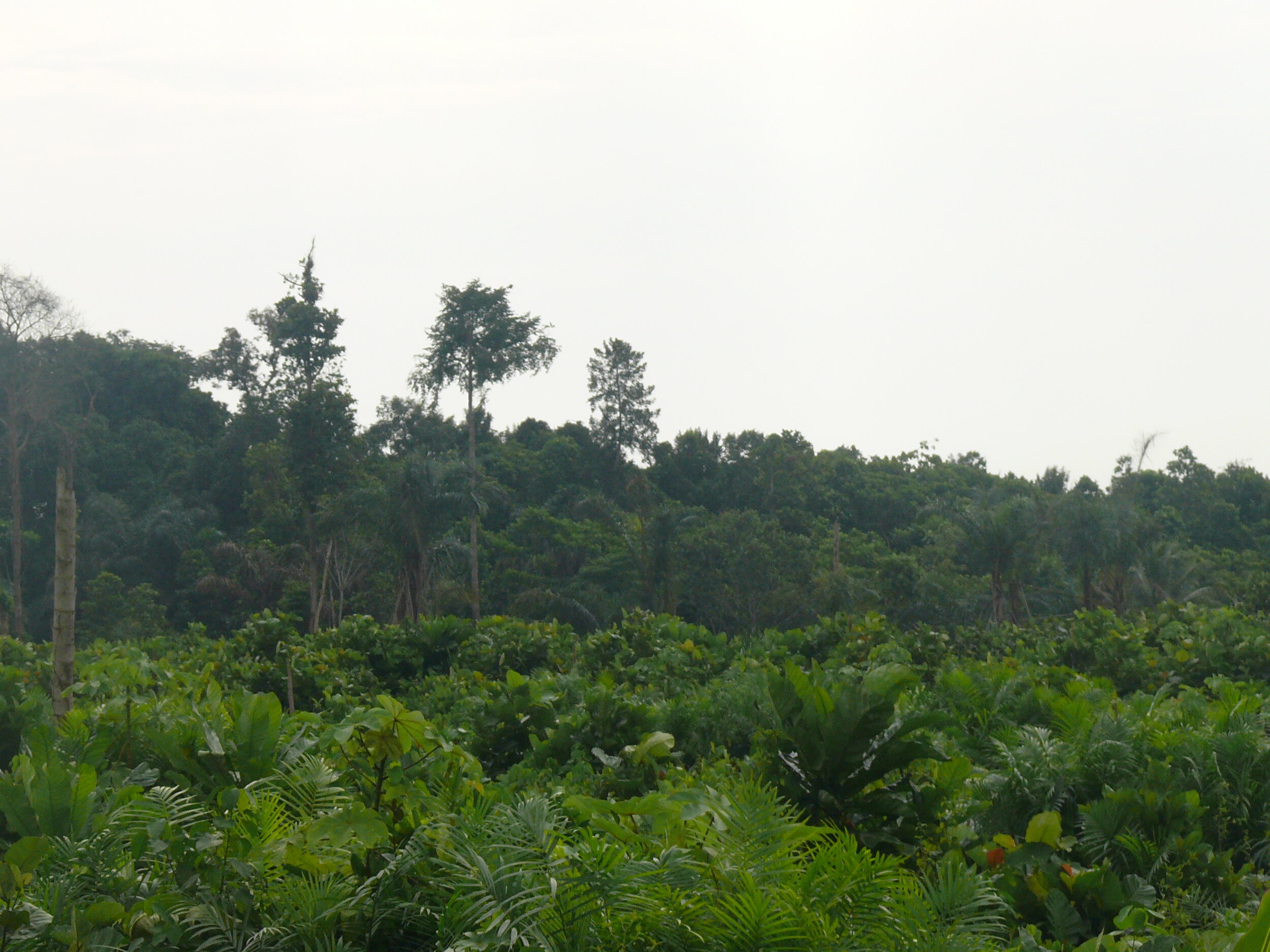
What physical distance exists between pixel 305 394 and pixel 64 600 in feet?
81.2

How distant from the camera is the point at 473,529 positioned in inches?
1083

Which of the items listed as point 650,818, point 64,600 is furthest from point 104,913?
point 64,600

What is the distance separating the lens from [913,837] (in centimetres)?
317

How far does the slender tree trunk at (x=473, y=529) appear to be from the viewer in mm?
24688

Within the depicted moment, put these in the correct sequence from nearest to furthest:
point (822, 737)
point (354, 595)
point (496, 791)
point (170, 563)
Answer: point (496, 791)
point (822, 737)
point (354, 595)
point (170, 563)

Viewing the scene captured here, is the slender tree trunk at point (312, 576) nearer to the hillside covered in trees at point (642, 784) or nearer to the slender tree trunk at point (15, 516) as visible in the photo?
the hillside covered in trees at point (642, 784)

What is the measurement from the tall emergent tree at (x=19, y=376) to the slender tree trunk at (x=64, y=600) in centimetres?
2897

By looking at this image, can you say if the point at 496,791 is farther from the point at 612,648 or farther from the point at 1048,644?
the point at 1048,644

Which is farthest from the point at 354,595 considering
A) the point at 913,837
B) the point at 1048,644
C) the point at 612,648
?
A: the point at 913,837

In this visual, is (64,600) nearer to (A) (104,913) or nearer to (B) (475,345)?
(A) (104,913)

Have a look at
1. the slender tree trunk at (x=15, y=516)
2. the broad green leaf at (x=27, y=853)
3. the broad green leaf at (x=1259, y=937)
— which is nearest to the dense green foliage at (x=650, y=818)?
the broad green leaf at (x=27, y=853)

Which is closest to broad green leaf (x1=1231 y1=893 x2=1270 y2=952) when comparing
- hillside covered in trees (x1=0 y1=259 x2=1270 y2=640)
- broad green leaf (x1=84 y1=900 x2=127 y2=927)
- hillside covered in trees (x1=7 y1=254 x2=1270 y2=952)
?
hillside covered in trees (x1=7 y1=254 x2=1270 y2=952)

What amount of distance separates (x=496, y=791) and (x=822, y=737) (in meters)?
1.19

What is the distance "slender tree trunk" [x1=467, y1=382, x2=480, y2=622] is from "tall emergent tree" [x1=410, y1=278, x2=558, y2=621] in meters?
0.05
